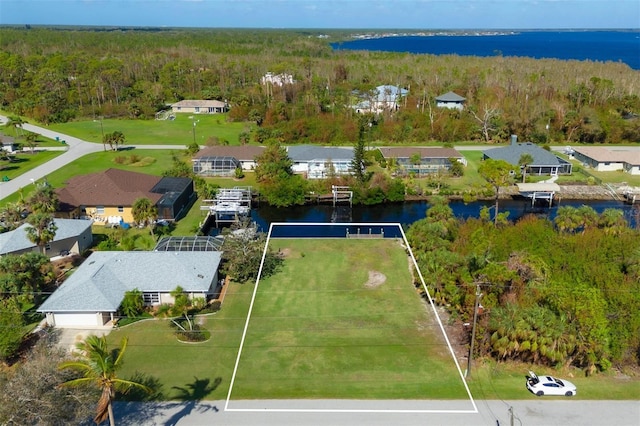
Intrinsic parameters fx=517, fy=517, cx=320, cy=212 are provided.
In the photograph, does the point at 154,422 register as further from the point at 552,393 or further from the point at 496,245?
the point at 496,245

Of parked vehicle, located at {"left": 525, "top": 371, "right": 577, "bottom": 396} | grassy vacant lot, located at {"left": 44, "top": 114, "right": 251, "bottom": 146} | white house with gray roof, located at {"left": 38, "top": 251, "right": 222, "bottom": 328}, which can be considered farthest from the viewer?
grassy vacant lot, located at {"left": 44, "top": 114, "right": 251, "bottom": 146}

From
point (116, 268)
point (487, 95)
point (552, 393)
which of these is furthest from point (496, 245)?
point (487, 95)

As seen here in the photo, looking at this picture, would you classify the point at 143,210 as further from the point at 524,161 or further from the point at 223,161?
the point at 524,161

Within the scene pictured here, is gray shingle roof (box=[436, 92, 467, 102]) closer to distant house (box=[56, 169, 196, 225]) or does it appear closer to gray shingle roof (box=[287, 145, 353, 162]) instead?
gray shingle roof (box=[287, 145, 353, 162])

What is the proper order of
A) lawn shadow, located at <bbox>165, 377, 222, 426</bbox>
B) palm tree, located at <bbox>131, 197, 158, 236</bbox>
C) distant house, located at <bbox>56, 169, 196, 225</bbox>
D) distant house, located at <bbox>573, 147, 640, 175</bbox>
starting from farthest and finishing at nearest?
distant house, located at <bbox>573, 147, 640, 175</bbox> → distant house, located at <bbox>56, 169, 196, 225</bbox> → palm tree, located at <bbox>131, 197, 158, 236</bbox> → lawn shadow, located at <bbox>165, 377, 222, 426</bbox>

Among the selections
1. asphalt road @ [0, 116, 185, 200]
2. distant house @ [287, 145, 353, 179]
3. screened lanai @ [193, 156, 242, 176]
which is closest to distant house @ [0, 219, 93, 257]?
asphalt road @ [0, 116, 185, 200]

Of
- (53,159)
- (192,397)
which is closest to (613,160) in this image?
(192,397)
